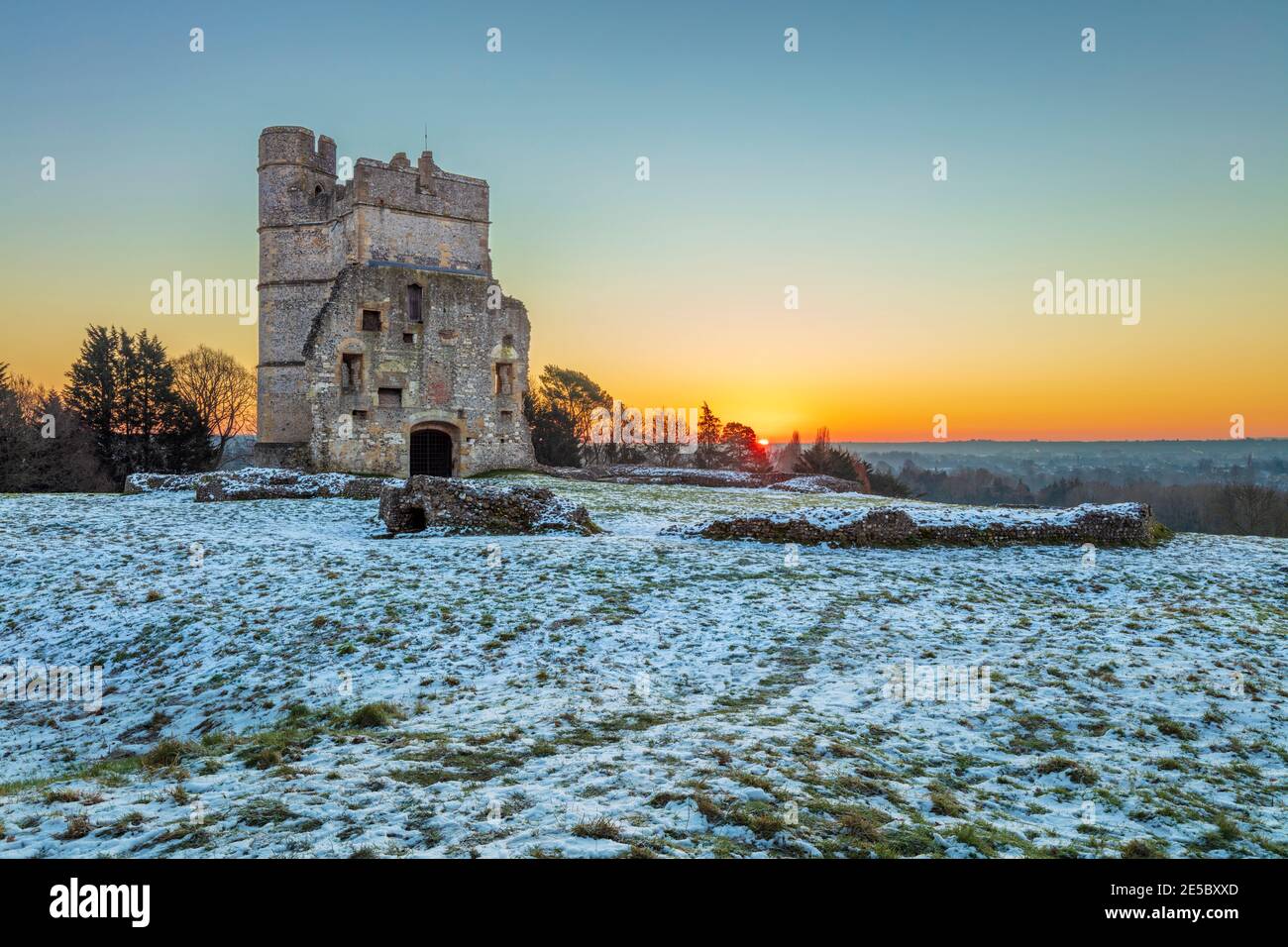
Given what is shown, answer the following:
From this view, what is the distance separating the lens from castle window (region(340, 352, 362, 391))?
34594mm

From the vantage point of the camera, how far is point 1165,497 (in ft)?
313

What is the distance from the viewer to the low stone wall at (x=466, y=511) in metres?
18.8

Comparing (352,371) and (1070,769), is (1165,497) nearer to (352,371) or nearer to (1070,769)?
(352,371)

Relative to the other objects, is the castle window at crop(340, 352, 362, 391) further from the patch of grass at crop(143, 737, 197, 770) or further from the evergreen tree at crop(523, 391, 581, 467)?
the patch of grass at crop(143, 737, 197, 770)

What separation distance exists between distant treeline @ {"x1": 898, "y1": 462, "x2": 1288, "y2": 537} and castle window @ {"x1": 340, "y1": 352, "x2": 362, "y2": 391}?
45.8 m

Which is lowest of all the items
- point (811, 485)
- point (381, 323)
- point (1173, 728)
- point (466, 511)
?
point (1173, 728)

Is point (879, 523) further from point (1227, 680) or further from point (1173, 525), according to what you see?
point (1173, 525)

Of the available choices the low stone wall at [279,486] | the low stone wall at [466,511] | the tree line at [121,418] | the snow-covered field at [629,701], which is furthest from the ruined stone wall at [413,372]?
the tree line at [121,418]

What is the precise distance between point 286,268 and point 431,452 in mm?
14455

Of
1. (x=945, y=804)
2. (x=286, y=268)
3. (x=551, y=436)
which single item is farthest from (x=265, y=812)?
(x=551, y=436)

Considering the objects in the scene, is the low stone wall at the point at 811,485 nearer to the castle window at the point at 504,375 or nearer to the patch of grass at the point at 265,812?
the castle window at the point at 504,375

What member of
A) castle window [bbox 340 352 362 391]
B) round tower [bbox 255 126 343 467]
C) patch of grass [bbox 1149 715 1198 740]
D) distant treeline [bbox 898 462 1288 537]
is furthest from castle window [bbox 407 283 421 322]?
distant treeline [bbox 898 462 1288 537]
